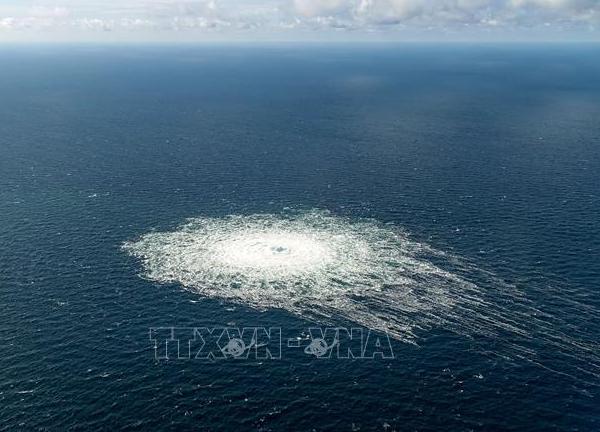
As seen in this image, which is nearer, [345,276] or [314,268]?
[345,276]

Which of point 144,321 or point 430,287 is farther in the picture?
point 430,287

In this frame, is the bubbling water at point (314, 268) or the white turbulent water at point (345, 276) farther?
the bubbling water at point (314, 268)

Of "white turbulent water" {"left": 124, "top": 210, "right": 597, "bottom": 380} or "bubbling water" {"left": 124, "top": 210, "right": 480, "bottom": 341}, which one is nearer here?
"white turbulent water" {"left": 124, "top": 210, "right": 597, "bottom": 380}

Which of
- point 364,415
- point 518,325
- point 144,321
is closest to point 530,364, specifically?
point 518,325

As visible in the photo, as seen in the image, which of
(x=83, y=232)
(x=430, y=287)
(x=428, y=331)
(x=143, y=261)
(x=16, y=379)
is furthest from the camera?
(x=83, y=232)

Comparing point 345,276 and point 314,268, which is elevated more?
point 314,268

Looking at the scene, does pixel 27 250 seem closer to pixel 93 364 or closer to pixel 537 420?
pixel 93 364

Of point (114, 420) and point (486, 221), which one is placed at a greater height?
point (486, 221)

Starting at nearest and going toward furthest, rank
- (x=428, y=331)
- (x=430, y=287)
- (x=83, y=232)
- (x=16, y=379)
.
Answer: (x=16, y=379), (x=428, y=331), (x=430, y=287), (x=83, y=232)
